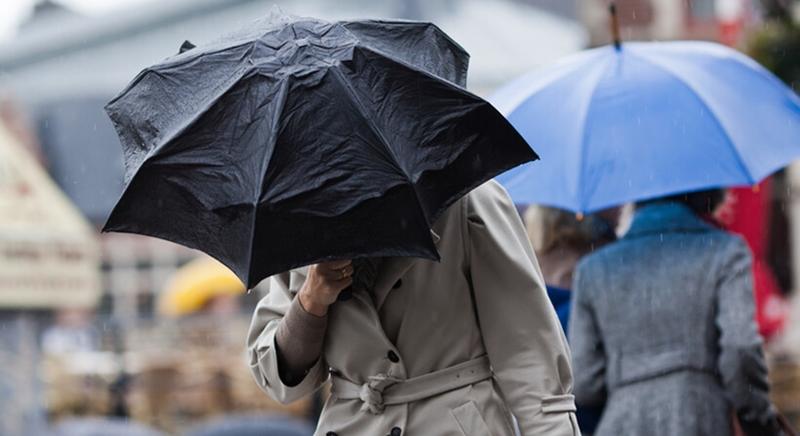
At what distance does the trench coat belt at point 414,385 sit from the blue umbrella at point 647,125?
1839 mm

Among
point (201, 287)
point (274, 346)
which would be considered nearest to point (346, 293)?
point (274, 346)

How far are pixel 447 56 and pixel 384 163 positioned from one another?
44 centimetres

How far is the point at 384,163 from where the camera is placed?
10.4 ft

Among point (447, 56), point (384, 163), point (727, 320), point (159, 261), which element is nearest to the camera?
point (384, 163)

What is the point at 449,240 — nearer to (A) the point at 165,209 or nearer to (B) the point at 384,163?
(B) the point at 384,163

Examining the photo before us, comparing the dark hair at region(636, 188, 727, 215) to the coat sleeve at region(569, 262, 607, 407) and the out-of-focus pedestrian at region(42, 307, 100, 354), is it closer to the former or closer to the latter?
the coat sleeve at region(569, 262, 607, 407)

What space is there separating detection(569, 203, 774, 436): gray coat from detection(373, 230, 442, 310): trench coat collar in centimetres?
180

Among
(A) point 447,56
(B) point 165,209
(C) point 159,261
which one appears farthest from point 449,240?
(C) point 159,261

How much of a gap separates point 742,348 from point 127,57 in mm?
38239

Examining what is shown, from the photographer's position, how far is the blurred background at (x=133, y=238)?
15391 mm

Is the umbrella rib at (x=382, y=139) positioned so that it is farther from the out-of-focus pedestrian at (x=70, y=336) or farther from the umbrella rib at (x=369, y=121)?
the out-of-focus pedestrian at (x=70, y=336)

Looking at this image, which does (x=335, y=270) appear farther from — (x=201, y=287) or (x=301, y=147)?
(x=201, y=287)

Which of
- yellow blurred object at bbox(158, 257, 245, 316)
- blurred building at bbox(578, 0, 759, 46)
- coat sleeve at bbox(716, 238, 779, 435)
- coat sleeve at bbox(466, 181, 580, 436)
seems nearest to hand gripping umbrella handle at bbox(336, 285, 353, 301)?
coat sleeve at bbox(466, 181, 580, 436)

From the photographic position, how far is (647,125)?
17.8ft
